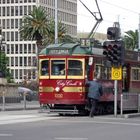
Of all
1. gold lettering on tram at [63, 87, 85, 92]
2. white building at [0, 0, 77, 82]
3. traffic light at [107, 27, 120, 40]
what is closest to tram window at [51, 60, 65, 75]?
gold lettering on tram at [63, 87, 85, 92]

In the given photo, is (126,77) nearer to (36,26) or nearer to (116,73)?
(116,73)

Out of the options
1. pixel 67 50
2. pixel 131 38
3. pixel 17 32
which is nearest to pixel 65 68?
pixel 67 50

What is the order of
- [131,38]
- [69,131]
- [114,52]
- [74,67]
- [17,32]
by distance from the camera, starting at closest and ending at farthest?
1. [69,131]
2. [114,52]
3. [74,67]
4. [131,38]
5. [17,32]

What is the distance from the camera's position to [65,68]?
92.1 feet

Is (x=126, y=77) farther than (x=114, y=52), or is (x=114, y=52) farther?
(x=126, y=77)

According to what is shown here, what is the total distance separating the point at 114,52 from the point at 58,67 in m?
2.71

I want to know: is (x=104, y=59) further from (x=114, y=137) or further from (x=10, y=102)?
(x=10, y=102)

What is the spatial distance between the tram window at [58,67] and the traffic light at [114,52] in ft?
6.68

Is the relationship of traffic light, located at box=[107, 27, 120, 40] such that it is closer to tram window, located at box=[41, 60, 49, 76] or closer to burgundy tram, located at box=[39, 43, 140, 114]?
burgundy tram, located at box=[39, 43, 140, 114]

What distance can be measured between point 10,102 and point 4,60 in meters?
93.9

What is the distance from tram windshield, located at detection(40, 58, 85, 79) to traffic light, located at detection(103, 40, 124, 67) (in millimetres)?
1207

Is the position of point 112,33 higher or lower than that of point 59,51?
higher

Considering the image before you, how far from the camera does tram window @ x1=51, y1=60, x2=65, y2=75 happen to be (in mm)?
28156

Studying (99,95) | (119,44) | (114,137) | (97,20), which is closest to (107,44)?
(119,44)
